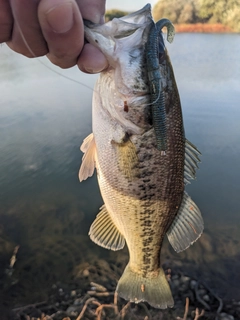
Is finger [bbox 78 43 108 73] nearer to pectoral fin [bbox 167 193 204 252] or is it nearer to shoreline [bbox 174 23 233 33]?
pectoral fin [bbox 167 193 204 252]

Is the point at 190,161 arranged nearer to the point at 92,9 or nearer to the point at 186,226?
the point at 186,226

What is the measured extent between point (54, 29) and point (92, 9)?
0.34 m

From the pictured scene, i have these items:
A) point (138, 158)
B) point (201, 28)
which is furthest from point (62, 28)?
point (201, 28)

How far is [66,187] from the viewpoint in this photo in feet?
18.3

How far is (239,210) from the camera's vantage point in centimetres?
512

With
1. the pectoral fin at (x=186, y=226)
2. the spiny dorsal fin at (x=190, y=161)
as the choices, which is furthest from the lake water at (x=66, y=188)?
the pectoral fin at (x=186, y=226)

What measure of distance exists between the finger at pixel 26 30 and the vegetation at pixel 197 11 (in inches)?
940

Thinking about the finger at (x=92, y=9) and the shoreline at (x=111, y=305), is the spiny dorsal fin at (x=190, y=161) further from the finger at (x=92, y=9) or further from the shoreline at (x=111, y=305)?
the shoreline at (x=111, y=305)

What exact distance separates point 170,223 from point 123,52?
4.01 ft

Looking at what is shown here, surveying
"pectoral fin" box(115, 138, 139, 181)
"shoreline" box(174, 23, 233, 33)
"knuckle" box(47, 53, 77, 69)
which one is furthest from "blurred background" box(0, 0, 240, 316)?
"shoreline" box(174, 23, 233, 33)

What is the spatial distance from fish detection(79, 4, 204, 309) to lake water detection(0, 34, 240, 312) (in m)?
0.33


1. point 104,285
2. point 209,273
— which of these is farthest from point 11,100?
point 209,273

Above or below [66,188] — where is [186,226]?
above

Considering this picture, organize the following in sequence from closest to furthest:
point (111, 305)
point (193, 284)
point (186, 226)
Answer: point (186, 226) < point (111, 305) < point (193, 284)
